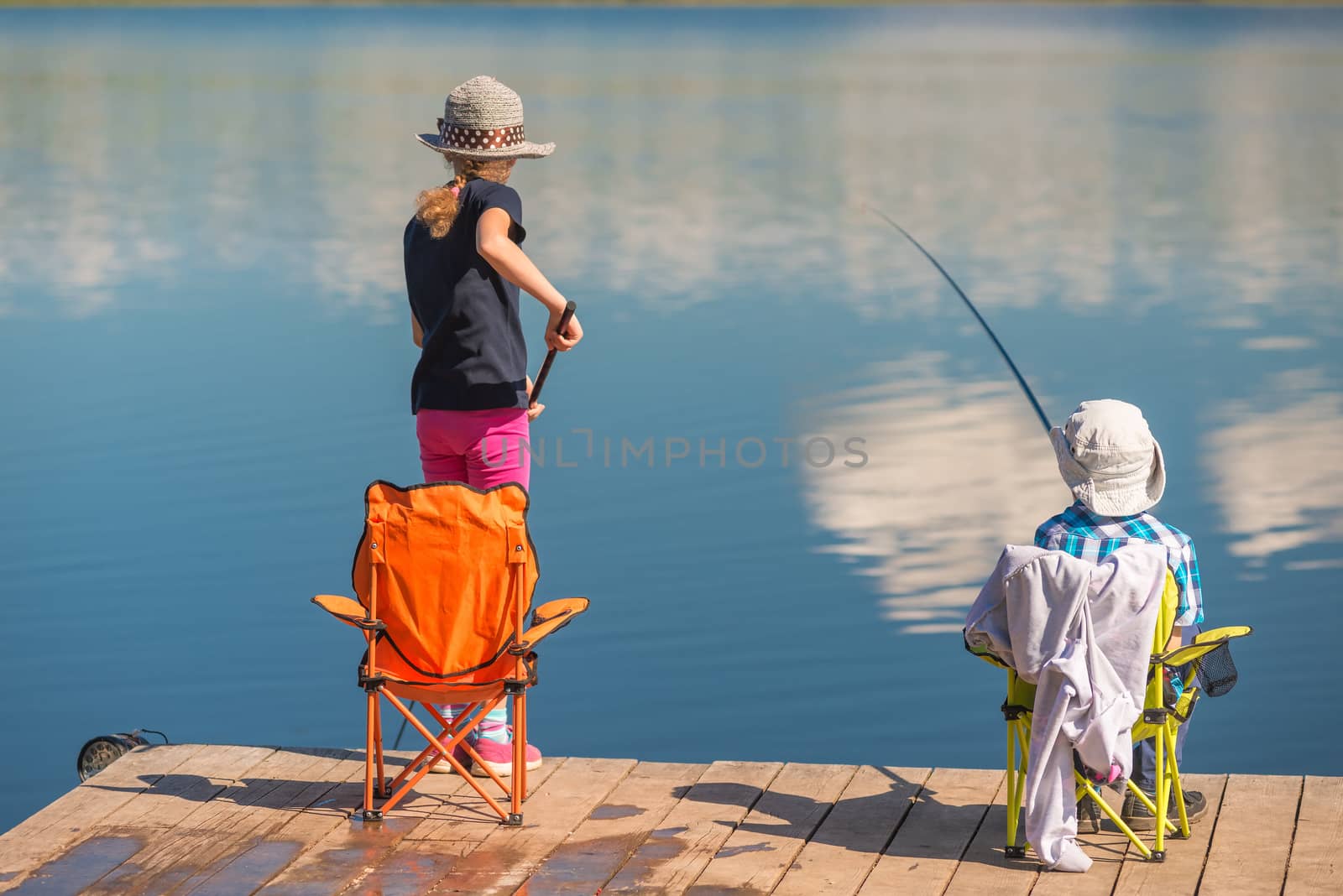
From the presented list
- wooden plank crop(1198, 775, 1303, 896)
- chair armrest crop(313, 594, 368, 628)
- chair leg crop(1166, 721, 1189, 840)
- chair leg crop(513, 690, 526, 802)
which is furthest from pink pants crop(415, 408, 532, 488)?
wooden plank crop(1198, 775, 1303, 896)

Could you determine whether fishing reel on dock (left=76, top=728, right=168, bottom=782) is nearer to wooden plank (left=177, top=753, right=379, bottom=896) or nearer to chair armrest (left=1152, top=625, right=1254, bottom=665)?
wooden plank (left=177, top=753, right=379, bottom=896)

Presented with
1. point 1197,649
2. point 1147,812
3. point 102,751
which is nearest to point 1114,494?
point 1197,649

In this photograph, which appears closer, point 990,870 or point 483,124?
point 990,870

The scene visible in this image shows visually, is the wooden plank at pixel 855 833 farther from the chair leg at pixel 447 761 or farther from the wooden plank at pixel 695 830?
the chair leg at pixel 447 761

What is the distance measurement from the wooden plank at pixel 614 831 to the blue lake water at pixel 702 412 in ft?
3.86

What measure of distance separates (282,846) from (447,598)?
1.81 ft

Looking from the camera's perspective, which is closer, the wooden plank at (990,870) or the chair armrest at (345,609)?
the wooden plank at (990,870)

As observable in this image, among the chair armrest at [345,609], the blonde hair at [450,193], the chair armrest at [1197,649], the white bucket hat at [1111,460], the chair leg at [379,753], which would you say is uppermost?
the blonde hair at [450,193]

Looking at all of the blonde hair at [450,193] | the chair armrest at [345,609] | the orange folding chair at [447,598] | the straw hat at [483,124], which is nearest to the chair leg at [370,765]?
the orange folding chair at [447,598]

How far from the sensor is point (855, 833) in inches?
141

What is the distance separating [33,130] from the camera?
2275 cm

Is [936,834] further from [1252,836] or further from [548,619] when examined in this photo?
[548,619]

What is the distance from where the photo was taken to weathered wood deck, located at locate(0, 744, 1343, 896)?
332 centimetres

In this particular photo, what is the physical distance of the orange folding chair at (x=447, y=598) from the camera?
11.7 ft
